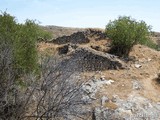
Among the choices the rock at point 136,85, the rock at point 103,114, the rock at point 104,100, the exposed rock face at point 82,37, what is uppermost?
the exposed rock face at point 82,37

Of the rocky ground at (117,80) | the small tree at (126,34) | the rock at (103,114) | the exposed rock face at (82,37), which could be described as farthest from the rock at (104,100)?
the exposed rock face at (82,37)

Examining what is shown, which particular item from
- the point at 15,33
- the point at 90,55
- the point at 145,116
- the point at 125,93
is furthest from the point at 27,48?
the point at 145,116

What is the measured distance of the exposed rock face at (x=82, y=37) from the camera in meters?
42.3

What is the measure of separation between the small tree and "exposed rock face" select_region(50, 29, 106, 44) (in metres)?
4.10

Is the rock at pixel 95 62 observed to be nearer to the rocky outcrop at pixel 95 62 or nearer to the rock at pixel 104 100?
the rocky outcrop at pixel 95 62

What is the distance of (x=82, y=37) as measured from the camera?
43.0m

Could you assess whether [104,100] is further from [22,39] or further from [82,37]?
[82,37]

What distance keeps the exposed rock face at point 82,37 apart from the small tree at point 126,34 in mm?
4104

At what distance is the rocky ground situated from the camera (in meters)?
26.5

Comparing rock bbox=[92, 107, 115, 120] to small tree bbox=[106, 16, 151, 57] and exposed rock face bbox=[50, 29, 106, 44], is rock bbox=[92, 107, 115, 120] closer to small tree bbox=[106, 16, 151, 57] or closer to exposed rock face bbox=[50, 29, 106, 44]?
small tree bbox=[106, 16, 151, 57]

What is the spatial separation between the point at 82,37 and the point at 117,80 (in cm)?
1355

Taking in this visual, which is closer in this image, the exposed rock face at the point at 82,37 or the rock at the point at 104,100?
the rock at the point at 104,100

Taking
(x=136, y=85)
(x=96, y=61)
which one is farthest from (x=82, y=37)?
(x=136, y=85)

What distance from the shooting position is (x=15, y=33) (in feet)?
106
